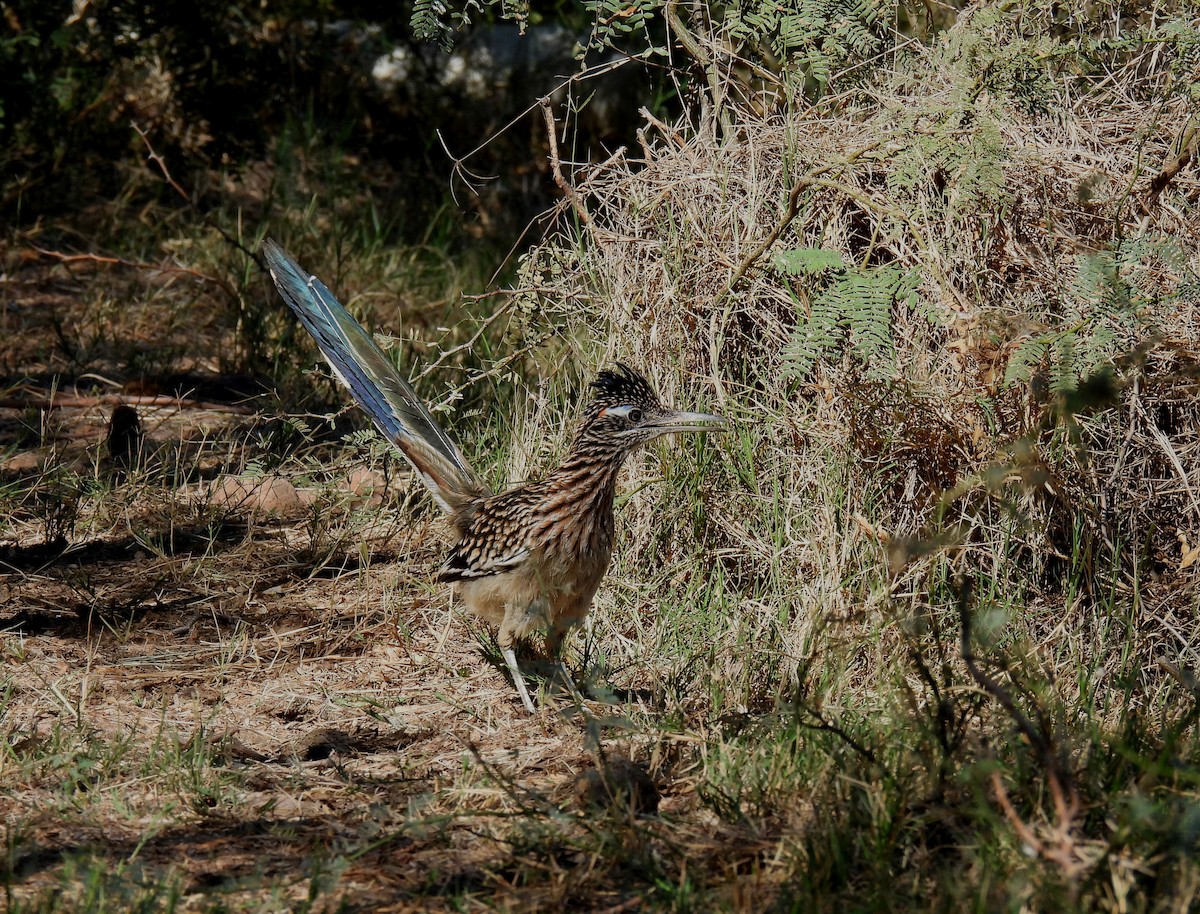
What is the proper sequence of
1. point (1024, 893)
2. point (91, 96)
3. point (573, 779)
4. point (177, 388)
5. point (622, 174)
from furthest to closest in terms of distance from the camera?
point (91, 96), point (177, 388), point (622, 174), point (573, 779), point (1024, 893)

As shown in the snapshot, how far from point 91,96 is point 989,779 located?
7257mm

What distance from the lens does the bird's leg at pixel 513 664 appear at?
178 inches

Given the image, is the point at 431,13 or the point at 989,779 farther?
the point at 431,13

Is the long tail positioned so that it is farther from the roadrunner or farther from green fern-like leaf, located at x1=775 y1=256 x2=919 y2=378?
green fern-like leaf, located at x1=775 y1=256 x2=919 y2=378

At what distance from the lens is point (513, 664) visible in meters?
4.62

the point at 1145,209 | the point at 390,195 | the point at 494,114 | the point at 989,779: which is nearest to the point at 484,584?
the point at 989,779

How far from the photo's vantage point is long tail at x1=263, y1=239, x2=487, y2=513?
5398 millimetres

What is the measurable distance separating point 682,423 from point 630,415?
0.56 feet

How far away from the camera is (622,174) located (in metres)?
6.05

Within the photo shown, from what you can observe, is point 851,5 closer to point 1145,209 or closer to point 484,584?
point 1145,209

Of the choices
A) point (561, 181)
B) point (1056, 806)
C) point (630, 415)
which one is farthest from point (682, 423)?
point (1056, 806)

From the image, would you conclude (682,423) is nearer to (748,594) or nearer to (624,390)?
(624,390)

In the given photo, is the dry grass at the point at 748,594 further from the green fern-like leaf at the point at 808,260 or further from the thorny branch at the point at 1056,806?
the green fern-like leaf at the point at 808,260

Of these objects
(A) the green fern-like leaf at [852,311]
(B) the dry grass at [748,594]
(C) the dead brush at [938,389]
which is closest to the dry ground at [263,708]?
(B) the dry grass at [748,594]
